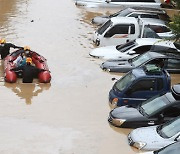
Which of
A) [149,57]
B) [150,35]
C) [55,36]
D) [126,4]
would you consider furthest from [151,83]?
[126,4]

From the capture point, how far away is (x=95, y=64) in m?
21.3

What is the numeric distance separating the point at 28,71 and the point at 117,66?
3.68m

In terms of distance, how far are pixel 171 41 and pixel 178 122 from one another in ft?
29.3

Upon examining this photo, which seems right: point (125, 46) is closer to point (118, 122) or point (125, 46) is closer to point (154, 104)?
point (154, 104)

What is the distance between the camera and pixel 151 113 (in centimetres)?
1467

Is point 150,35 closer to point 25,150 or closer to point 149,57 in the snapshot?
point 149,57

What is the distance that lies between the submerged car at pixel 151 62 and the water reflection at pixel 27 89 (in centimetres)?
295

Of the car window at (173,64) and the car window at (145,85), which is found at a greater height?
the car window at (145,85)

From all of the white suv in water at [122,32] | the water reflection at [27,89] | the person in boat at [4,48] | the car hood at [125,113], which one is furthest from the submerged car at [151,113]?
the white suv in water at [122,32]

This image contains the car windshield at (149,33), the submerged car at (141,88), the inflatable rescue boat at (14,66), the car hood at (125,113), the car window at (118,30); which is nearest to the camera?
the car hood at (125,113)

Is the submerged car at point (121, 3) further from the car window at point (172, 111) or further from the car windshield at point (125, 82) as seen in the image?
the car window at point (172, 111)

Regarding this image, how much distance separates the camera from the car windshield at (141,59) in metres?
19.4

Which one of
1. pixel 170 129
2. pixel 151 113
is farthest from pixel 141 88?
pixel 170 129

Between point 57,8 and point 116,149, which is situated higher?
point 116,149
